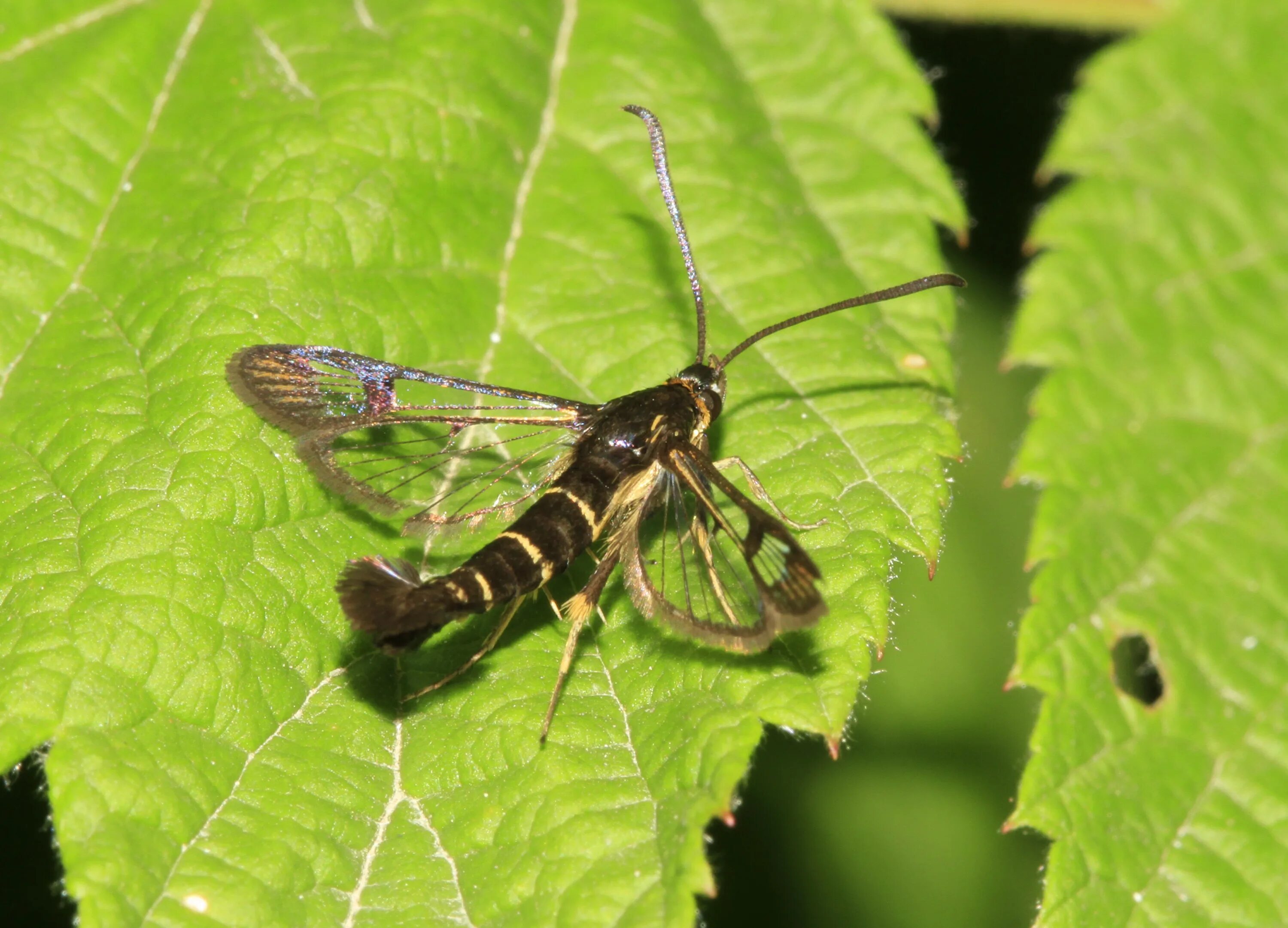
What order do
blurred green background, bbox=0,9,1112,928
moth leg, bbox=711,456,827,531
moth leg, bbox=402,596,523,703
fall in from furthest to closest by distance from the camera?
blurred green background, bbox=0,9,1112,928 < moth leg, bbox=711,456,827,531 < moth leg, bbox=402,596,523,703

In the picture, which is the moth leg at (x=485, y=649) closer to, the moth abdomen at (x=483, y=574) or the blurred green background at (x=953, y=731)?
the moth abdomen at (x=483, y=574)

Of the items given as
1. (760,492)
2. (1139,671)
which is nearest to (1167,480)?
(1139,671)

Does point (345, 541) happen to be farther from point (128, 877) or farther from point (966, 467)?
point (966, 467)

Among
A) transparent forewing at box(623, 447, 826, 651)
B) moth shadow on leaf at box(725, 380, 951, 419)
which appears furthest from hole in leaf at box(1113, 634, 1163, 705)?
transparent forewing at box(623, 447, 826, 651)

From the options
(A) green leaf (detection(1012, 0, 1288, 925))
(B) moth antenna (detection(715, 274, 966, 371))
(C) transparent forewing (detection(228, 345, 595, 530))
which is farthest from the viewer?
(B) moth antenna (detection(715, 274, 966, 371))

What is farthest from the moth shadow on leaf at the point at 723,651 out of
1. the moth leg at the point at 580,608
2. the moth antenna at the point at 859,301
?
the moth antenna at the point at 859,301

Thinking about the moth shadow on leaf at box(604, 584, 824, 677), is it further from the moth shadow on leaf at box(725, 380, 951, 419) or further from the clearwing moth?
the moth shadow on leaf at box(725, 380, 951, 419)
